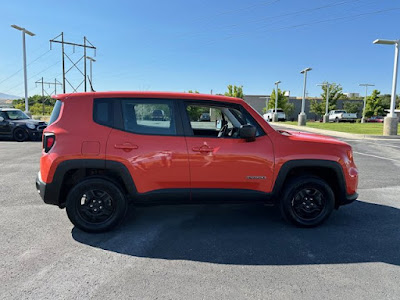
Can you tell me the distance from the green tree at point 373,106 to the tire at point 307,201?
202ft

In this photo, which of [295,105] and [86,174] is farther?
[295,105]

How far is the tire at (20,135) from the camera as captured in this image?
13.8 m

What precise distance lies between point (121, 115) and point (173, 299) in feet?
7.30

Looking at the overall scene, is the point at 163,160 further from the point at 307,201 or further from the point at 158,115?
the point at 307,201

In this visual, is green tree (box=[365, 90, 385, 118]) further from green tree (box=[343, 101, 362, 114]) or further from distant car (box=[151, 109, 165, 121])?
distant car (box=[151, 109, 165, 121])

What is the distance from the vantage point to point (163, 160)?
11.7 ft

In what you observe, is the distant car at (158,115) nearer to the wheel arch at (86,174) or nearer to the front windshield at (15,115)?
the wheel arch at (86,174)

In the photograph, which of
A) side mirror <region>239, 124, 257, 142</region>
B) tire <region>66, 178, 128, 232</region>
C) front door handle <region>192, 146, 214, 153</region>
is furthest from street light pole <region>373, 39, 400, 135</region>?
tire <region>66, 178, 128, 232</region>

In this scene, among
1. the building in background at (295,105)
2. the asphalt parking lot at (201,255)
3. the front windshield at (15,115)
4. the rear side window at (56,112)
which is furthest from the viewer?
the building in background at (295,105)

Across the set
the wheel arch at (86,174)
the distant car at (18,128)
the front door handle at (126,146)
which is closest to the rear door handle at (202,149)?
the front door handle at (126,146)

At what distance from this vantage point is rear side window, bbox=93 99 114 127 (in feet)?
11.8

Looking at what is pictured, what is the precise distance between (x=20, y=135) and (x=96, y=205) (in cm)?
1257

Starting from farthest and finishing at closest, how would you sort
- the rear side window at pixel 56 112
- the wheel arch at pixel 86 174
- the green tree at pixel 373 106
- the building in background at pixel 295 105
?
the building in background at pixel 295 105 → the green tree at pixel 373 106 → the rear side window at pixel 56 112 → the wheel arch at pixel 86 174

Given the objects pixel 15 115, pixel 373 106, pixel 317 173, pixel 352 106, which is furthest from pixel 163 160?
pixel 352 106
